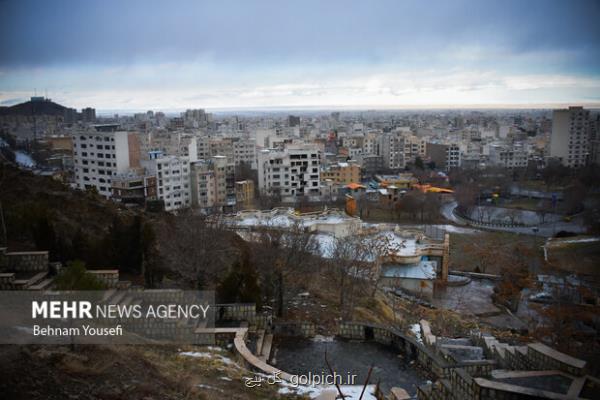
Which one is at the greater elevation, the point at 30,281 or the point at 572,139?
the point at 572,139

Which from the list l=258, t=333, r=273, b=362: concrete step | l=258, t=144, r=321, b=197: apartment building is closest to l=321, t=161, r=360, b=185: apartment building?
l=258, t=144, r=321, b=197: apartment building

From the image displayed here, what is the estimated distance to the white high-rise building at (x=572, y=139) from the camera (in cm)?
3616

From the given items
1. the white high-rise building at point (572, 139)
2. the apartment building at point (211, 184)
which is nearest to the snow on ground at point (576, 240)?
the apartment building at point (211, 184)

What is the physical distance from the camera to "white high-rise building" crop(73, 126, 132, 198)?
22797mm

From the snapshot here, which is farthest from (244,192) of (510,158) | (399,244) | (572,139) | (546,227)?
(572,139)

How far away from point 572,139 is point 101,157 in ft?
106

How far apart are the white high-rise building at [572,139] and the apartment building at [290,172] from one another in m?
20.4

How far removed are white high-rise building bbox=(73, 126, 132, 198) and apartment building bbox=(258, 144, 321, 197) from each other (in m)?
6.65

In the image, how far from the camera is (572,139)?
121 feet

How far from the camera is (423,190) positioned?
85.7ft

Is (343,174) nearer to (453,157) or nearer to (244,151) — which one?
(244,151)

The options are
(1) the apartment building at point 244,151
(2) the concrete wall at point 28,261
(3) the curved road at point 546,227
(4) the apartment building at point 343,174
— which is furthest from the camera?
(1) the apartment building at point 244,151

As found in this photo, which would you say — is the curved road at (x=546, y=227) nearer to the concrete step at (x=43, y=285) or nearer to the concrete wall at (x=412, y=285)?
Result: the concrete wall at (x=412, y=285)

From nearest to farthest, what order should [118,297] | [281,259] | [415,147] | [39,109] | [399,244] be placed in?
1. [118,297]
2. [281,259]
3. [399,244]
4. [39,109]
5. [415,147]
